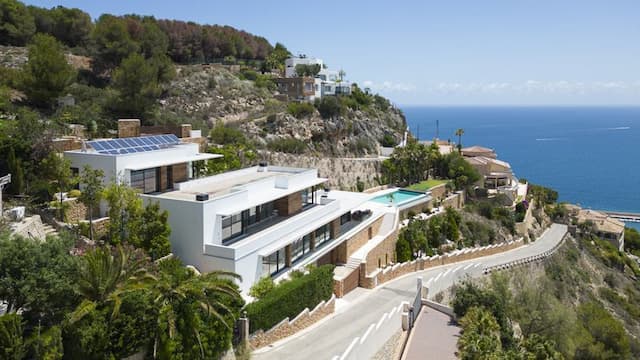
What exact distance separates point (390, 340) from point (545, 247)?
39.1 m

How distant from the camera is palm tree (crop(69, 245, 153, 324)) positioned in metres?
14.3

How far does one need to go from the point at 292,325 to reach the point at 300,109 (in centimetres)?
4810

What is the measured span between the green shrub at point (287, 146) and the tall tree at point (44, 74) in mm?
24165

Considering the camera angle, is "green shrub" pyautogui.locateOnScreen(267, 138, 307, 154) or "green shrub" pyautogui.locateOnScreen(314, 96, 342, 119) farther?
"green shrub" pyautogui.locateOnScreen(314, 96, 342, 119)

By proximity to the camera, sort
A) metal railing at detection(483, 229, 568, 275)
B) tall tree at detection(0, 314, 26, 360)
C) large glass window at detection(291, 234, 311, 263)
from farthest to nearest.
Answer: metal railing at detection(483, 229, 568, 275) → large glass window at detection(291, 234, 311, 263) → tall tree at detection(0, 314, 26, 360)

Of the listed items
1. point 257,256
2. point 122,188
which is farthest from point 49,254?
point 257,256

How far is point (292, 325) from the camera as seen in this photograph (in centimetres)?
2138

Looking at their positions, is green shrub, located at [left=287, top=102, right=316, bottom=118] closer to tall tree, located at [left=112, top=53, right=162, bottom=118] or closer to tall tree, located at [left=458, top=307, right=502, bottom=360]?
tall tree, located at [left=112, top=53, right=162, bottom=118]

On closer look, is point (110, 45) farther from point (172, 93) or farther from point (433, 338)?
point (433, 338)

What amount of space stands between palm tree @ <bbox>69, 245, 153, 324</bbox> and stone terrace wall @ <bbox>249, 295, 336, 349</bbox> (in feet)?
17.7

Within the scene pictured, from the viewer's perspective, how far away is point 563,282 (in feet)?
159

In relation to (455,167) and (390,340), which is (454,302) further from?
(455,167)

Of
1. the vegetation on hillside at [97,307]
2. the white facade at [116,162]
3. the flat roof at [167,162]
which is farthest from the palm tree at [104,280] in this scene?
the flat roof at [167,162]

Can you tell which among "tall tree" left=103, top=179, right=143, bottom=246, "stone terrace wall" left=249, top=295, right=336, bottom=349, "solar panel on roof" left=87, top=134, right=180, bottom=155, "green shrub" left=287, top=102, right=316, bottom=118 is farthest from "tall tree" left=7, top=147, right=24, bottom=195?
"green shrub" left=287, top=102, right=316, bottom=118
